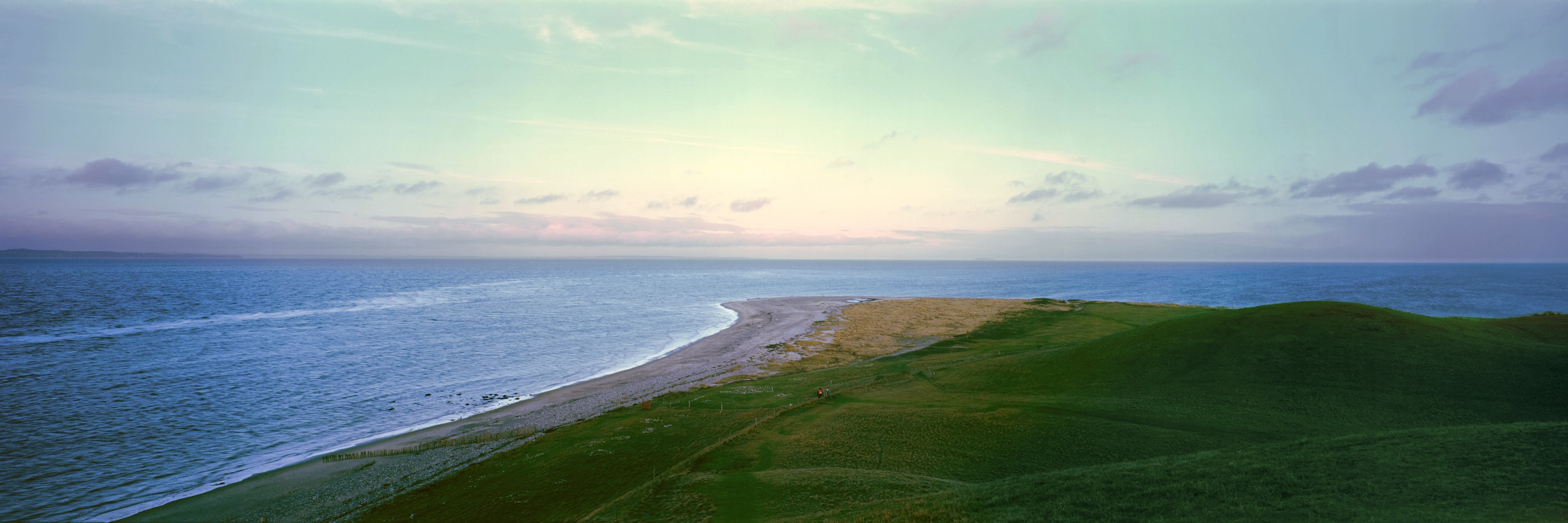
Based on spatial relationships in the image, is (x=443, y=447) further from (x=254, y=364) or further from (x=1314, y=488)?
(x=254, y=364)

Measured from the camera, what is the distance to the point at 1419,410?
23391mm

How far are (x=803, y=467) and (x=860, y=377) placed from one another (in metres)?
19.9

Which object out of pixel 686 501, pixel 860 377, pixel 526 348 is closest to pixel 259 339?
pixel 526 348

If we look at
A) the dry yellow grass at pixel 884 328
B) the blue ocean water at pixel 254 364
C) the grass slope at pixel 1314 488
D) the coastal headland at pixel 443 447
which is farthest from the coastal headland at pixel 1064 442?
the dry yellow grass at pixel 884 328

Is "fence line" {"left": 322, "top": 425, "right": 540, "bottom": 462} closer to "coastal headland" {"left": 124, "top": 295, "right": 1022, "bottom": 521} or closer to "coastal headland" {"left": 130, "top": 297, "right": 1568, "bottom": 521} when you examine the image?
"coastal headland" {"left": 124, "top": 295, "right": 1022, "bottom": 521}

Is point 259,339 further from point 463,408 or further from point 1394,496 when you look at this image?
point 1394,496

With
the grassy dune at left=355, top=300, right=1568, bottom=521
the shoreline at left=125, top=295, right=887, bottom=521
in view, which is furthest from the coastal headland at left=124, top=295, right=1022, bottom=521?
the grassy dune at left=355, top=300, right=1568, bottom=521

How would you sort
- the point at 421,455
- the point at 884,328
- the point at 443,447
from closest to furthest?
the point at 421,455
the point at 443,447
the point at 884,328

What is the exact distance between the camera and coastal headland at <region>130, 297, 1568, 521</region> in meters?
14.4

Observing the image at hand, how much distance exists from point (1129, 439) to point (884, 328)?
5452 centimetres

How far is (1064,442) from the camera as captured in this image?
2272cm

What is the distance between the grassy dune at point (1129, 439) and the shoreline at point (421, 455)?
229 centimetres

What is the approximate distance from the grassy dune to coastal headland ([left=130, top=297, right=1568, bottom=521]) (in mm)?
106

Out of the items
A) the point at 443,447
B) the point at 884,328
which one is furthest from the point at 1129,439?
the point at 884,328
